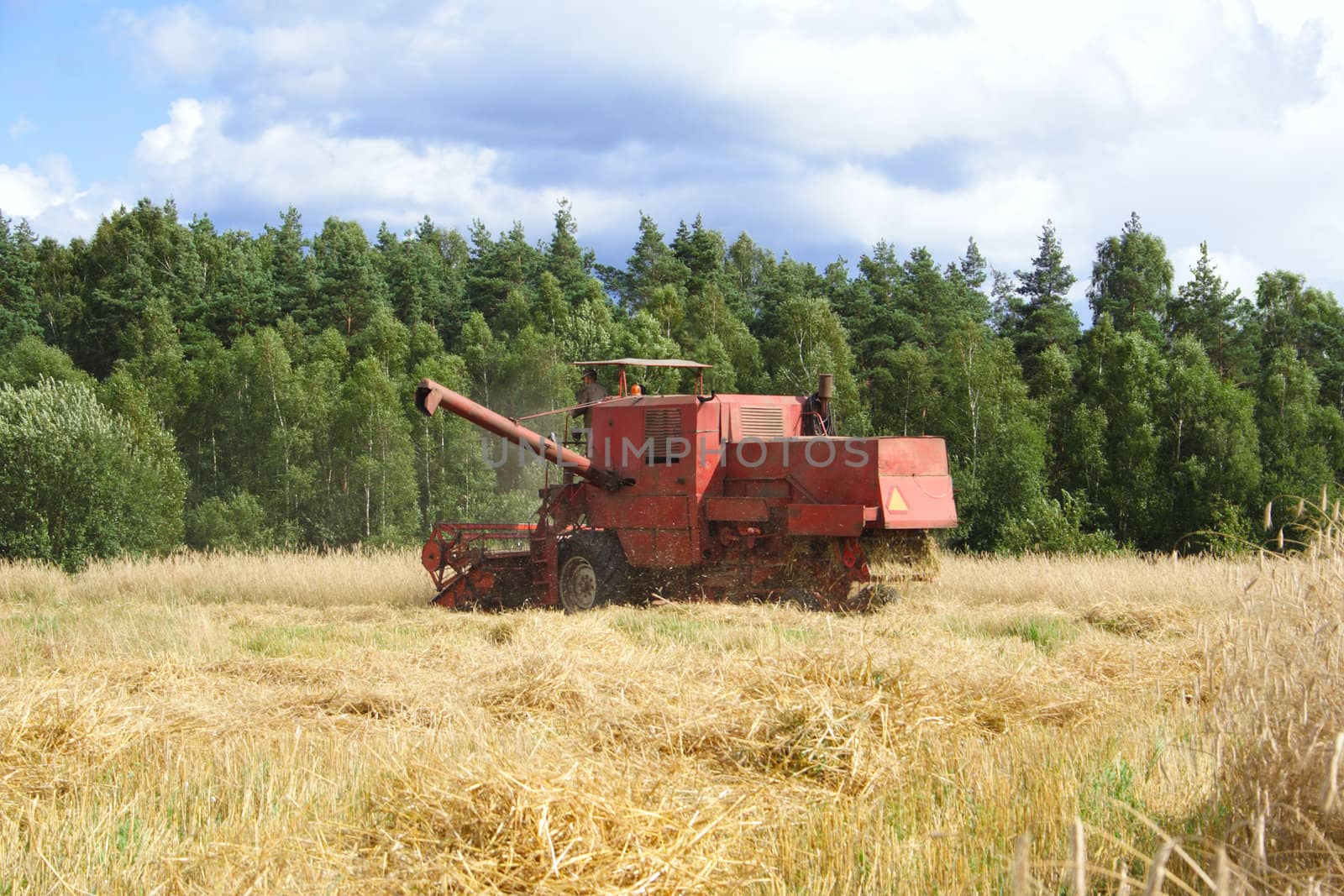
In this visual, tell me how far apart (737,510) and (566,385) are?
26.2 meters

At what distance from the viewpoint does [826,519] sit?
11203 mm

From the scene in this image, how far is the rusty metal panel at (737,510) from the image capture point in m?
11.6

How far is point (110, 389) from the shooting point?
41406mm

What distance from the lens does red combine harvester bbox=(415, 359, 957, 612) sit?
450 inches

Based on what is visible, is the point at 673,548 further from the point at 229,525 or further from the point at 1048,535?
the point at 229,525

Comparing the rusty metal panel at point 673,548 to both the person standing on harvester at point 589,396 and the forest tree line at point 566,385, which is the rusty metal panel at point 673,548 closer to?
the person standing on harvester at point 589,396

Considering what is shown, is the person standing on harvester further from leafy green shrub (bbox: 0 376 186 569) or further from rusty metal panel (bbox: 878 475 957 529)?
leafy green shrub (bbox: 0 376 186 569)

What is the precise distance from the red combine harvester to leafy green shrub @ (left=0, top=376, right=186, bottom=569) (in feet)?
67.8

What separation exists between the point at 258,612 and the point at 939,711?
10.00 metres

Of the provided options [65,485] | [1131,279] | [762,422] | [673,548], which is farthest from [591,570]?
[1131,279]

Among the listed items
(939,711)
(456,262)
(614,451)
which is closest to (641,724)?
(939,711)

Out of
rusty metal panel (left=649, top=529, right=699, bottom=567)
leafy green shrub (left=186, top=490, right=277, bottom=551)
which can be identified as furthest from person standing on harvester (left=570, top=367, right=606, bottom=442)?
leafy green shrub (left=186, top=490, right=277, bottom=551)

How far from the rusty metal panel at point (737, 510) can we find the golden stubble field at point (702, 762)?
2.99 meters

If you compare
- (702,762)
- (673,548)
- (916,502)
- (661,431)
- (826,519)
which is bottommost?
(702,762)
